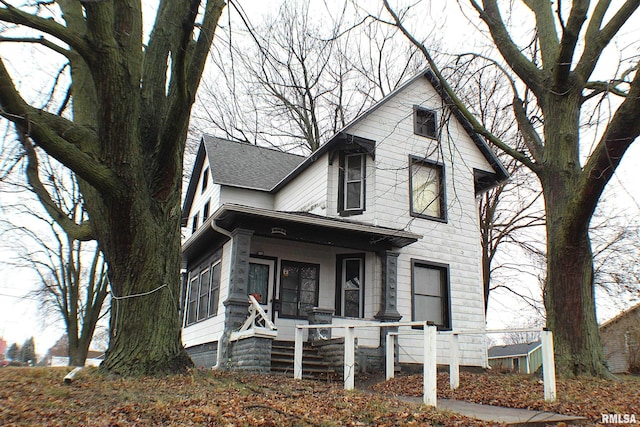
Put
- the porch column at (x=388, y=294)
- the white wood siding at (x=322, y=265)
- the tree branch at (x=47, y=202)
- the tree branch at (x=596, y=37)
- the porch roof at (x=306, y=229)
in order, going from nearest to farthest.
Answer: the tree branch at (x=47, y=202) → the tree branch at (x=596, y=37) → the porch roof at (x=306, y=229) → the porch column at (x=388, y=294) → the white wood siding at (x=322, y=265)

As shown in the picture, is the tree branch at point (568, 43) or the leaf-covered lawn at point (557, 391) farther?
the tree branch at point (568, 43)

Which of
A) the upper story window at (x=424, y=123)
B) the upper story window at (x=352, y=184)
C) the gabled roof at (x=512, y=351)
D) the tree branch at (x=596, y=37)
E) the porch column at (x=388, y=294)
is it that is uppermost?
the upper story window at (x=424, y=123)

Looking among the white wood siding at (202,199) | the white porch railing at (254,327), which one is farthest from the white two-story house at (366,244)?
the white wood siding at (202,199)

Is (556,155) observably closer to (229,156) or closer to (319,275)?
(319,275)

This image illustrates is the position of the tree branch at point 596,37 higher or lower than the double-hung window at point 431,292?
higher

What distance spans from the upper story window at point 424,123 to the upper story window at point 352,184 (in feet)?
6.78

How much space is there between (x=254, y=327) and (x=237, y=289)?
4.31 feet

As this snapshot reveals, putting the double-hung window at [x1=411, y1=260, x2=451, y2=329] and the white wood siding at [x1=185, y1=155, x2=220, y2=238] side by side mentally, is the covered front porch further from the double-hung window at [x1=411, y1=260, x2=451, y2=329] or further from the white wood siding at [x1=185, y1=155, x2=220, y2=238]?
the white wood siding at [x1=185, y1=155, x2=220, y2=238]

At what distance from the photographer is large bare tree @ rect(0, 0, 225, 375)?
5.82 m

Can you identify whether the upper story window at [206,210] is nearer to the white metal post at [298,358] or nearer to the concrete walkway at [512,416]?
the white metal post at [298,358]

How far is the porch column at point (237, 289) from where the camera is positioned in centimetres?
1075

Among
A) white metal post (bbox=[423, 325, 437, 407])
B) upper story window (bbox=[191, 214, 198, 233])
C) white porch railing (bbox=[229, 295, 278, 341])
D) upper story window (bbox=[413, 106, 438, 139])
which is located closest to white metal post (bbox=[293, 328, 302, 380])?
white porch railing (bbox=[229, 295, 278, 341])

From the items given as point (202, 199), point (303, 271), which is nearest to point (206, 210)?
point (202, 199)

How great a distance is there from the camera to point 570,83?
864cm
